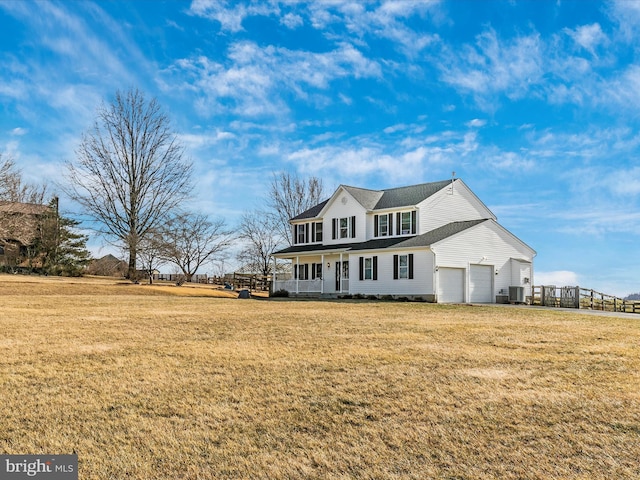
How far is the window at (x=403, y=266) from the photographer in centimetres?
2900

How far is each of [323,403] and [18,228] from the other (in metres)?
44.2

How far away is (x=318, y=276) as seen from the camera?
3609cm

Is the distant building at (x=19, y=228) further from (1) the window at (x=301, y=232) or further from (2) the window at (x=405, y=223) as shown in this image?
(2) the window at (x=405, y=223)

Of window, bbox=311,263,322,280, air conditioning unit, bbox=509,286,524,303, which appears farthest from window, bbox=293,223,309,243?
air conditioning unit, bbox=509,286,524,303

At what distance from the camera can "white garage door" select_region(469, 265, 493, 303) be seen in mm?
29656

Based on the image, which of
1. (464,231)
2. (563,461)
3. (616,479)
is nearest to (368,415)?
(563,461)

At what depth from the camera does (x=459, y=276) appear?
1156 inches

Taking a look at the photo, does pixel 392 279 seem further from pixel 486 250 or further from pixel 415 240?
pixel 486 250

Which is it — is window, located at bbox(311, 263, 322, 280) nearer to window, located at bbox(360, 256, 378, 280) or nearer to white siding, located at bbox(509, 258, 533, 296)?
window, located at bbox(360, 256, 378, 280)

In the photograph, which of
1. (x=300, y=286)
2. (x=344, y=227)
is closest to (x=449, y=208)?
(x=344, y=227)

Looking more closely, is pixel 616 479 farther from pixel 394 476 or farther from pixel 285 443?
pixel 285 443

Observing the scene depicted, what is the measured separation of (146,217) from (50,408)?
40.8 metres

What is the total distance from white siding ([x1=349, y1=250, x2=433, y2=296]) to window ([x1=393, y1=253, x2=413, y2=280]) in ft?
0.56

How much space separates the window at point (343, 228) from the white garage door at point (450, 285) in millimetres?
7245
